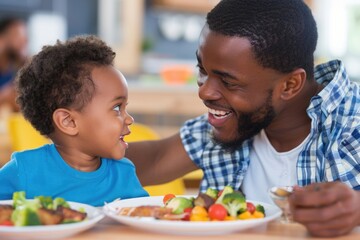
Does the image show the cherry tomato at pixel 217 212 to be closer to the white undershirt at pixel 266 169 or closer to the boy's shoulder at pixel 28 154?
the boy's shoulder at pixel 28 154

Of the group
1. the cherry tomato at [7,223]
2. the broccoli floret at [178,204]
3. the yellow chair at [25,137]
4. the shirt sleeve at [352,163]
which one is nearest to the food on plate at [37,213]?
the cherry tomato at [7,223]

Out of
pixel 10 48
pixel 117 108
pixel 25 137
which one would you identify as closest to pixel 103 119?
pixel 117 108

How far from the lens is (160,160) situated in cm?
175

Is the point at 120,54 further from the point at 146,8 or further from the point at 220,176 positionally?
the point at 220,176

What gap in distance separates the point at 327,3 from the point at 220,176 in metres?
5.76

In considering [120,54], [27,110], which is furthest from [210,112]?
[120,54]

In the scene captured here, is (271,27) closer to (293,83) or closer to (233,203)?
(293,83)

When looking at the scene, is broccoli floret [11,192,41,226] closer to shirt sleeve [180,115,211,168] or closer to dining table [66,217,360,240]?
dining table [66,217,360,240]

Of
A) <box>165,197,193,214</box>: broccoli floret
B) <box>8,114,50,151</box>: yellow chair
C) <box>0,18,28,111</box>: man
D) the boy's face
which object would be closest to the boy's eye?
the boy's face

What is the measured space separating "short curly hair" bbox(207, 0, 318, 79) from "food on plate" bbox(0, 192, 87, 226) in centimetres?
58

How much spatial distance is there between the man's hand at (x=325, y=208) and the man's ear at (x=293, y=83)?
20.2 inches

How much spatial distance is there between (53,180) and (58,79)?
0.21 meters

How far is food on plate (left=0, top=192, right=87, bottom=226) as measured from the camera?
1.00 metres

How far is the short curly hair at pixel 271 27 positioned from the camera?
57.1 inches
